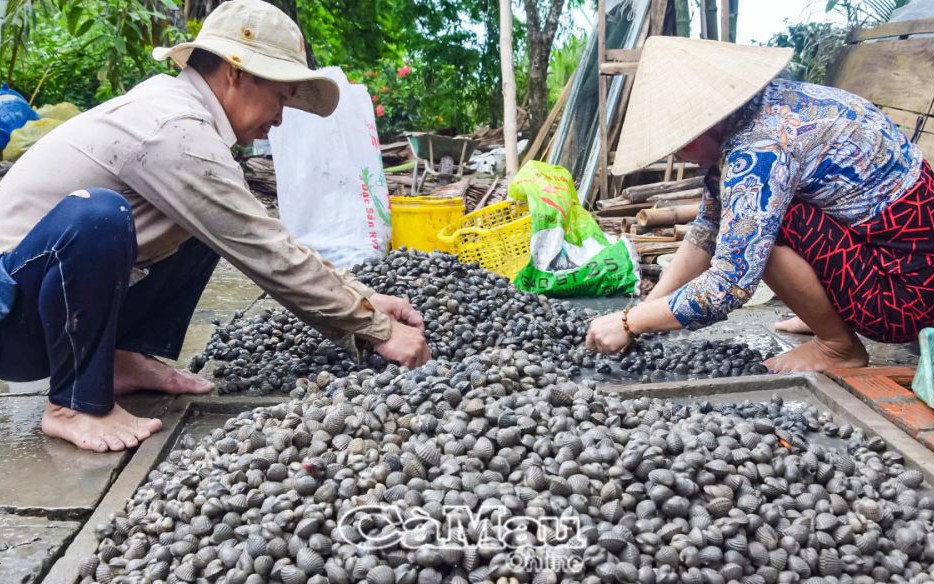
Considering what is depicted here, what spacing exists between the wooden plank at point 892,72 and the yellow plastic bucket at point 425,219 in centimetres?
274

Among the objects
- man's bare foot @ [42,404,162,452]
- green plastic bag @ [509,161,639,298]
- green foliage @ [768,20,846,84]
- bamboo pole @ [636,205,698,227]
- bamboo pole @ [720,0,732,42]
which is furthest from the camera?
bamboo pole @ [720,0,732,42]

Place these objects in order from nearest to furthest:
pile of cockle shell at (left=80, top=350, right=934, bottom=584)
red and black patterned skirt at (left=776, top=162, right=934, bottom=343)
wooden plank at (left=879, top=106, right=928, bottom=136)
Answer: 1. pile of cockle shell at (left=80, top=350, right=934, bottom=584)
2. red and black patterned skirt at (left=776, top=162, right=934, bottom=343)
3. wooden plank at (left=879, top=106, right=928, bottom=136)

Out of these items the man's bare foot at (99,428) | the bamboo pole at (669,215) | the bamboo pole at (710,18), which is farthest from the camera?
the bamboo pole at (710,18)

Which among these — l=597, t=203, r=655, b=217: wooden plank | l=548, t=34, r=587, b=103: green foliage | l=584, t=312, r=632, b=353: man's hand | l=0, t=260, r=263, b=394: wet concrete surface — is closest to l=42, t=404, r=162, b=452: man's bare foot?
l=0, t=260, r=263, b=394: wet concrete surface

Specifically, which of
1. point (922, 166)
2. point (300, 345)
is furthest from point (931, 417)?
point (300, 345)

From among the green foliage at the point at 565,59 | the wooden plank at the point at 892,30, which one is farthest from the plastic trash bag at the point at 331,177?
the green foliage at the point at 565,59

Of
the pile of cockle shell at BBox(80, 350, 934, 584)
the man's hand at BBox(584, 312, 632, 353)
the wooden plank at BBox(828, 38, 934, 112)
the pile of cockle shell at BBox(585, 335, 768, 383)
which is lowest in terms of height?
the pile of cockle shell at BBox(585, 335, 768, 383)

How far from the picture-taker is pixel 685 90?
2.33 metres

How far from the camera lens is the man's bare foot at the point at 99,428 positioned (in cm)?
213

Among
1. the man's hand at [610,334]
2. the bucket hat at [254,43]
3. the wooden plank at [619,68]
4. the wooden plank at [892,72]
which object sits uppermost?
the bucket hat at [254,43]

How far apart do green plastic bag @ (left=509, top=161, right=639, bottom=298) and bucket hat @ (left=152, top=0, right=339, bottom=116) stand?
1.98m

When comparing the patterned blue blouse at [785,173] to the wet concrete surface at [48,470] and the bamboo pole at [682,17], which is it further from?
the bamboo pole at [682,17]

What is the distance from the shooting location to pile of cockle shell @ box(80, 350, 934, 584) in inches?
59.2

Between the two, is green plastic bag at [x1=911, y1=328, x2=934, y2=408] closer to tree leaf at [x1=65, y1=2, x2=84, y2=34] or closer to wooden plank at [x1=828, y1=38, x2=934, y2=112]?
wooden plank at [x1=828, y1=38, x2=934, y2=112]
